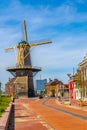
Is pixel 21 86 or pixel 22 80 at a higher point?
pixel 22 80

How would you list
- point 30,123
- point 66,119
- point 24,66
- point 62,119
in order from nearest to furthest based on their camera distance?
point 30,123, point 66,119, point 62,119, point 24,66

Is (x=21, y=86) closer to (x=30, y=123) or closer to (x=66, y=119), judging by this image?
(x=66, y=119)

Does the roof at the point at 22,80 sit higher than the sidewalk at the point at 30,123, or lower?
Answer: higher

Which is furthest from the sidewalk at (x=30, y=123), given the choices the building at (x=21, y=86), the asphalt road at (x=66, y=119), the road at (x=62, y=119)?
the building at (x=21, y=86)

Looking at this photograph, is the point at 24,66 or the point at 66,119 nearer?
the point at 66,119

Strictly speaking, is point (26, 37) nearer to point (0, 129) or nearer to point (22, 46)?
point (22, 46)

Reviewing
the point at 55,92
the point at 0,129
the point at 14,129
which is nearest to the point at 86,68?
the point at 14,129

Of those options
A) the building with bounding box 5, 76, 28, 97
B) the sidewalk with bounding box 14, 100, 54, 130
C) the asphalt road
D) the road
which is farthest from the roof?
A: the sidewalk with bounding box 14, 100, 54, 130

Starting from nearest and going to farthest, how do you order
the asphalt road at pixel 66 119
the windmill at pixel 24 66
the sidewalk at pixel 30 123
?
the sidewalk at pixel 30 123 → the asphalt road at pixel 66 119 → the windmill at pixel 24 66

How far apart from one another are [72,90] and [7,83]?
5061 centimetres

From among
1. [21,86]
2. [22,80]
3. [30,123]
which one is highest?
[22,80]

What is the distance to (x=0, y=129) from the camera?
15.5m

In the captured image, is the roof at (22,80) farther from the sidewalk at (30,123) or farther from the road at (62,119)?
the sidewalk at (30,123)

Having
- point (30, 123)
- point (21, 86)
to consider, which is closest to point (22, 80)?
point (21, 86)
